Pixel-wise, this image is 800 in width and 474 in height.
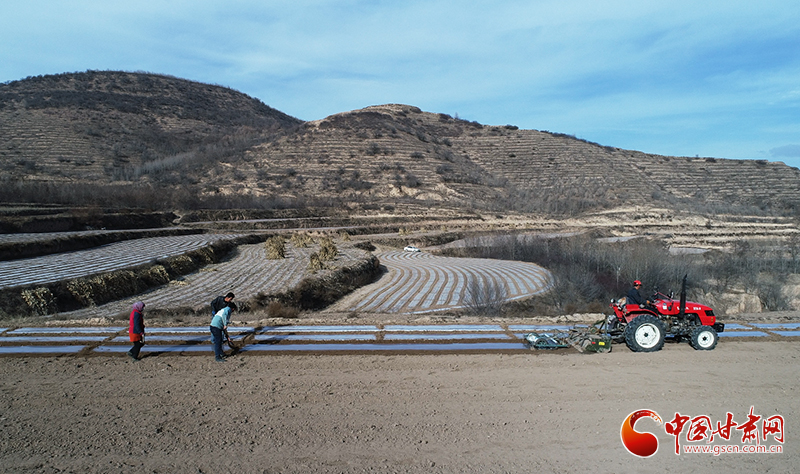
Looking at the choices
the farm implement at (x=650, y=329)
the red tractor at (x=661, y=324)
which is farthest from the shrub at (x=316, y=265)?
the red tractor at (x=661, y=324)

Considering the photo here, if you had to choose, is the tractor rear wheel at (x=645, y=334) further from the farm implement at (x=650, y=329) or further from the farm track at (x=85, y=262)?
the farm track at (x=85, y=262)

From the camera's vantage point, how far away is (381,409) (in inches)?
237

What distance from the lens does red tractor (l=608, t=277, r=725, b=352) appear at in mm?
7766

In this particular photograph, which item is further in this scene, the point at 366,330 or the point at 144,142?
the point at 144,142

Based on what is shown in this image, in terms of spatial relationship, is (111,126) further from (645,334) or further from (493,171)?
(645,334)

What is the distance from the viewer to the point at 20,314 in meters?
13.0

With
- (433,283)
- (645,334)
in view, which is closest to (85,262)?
(433,283)

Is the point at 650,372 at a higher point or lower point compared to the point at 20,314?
higher

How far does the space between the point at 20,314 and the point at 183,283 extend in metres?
5.54

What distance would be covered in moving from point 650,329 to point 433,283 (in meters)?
14.0

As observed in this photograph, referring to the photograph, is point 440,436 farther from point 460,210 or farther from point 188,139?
point 188,139

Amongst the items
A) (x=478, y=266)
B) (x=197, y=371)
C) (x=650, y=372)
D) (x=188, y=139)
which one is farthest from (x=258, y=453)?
(x=188, y=139)

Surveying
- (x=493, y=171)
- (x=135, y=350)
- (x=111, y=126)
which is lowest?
(x=135, y=350)

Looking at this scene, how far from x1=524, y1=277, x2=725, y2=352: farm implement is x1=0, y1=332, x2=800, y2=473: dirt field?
22cm
